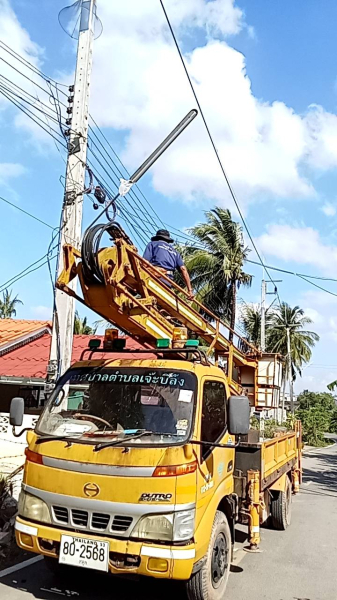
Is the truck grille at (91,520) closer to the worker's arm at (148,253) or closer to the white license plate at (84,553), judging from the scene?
the white license plate at (84,553)

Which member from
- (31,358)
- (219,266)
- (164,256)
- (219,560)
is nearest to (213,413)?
(219,560)

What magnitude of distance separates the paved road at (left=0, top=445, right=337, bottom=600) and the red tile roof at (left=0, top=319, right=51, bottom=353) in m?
11.0

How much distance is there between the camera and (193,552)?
4062mm

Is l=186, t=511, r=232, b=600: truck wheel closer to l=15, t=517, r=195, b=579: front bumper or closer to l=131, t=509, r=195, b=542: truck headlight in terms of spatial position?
l=15, t=517, r=195, b=579: front bumper

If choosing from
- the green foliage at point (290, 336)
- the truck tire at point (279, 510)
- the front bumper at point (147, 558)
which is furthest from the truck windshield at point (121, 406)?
the green foliage at point (290, 336)

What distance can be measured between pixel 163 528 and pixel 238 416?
1139mm

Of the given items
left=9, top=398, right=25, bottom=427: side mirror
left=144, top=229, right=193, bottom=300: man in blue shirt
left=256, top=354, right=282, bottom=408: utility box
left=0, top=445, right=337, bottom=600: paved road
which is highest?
left=144, top=229, right=193, bottom=300: man in blue shirt

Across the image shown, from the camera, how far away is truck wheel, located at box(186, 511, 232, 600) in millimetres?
4379

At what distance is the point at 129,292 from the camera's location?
6.01 m

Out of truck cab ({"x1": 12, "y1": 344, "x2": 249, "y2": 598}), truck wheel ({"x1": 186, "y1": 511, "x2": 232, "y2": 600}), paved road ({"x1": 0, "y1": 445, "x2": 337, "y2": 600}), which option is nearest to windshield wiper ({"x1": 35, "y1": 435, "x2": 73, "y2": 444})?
truck cab ({"x1": 12, "y1": 344, "x2": 249, "y2": 598})

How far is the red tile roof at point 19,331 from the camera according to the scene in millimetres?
16578

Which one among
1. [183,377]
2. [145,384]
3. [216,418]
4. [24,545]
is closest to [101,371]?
[145,384]

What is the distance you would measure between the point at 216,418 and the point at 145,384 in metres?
0.78

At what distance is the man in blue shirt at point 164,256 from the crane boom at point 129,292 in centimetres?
45
